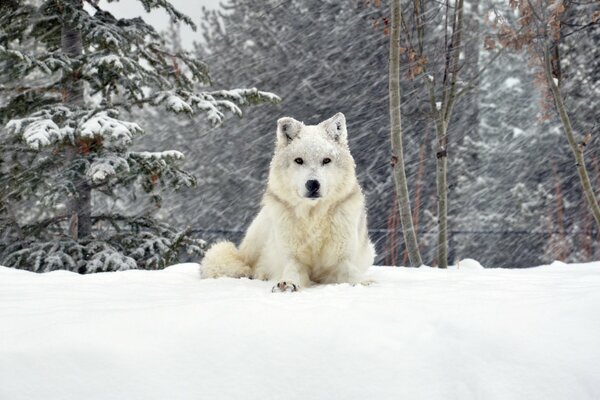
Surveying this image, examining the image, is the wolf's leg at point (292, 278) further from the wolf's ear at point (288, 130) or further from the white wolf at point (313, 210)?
the wolf's ear at point (288, 130)

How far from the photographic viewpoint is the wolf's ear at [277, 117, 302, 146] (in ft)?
13.1

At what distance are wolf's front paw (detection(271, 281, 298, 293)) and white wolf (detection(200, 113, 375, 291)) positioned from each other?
199 millimetres

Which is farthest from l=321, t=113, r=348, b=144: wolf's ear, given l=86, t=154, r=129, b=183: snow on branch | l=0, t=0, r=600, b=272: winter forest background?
l=86, t=154, r=129, b=183: snow on branch

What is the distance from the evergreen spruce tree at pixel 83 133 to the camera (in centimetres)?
634

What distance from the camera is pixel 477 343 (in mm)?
1972

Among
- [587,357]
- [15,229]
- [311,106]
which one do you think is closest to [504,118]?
[311,106]

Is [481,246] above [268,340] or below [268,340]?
above

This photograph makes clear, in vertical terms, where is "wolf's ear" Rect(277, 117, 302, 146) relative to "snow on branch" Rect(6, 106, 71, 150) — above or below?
below

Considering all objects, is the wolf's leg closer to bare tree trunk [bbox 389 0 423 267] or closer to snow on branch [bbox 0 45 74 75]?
bare tree trunk [bbox 389 0 423 267]

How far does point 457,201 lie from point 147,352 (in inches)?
667

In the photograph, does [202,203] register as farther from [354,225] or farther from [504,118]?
[354,225]

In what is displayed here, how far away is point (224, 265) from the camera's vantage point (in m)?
4.32

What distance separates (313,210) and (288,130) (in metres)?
0.68

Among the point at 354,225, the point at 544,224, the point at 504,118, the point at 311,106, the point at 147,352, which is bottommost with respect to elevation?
the point at 147,352
